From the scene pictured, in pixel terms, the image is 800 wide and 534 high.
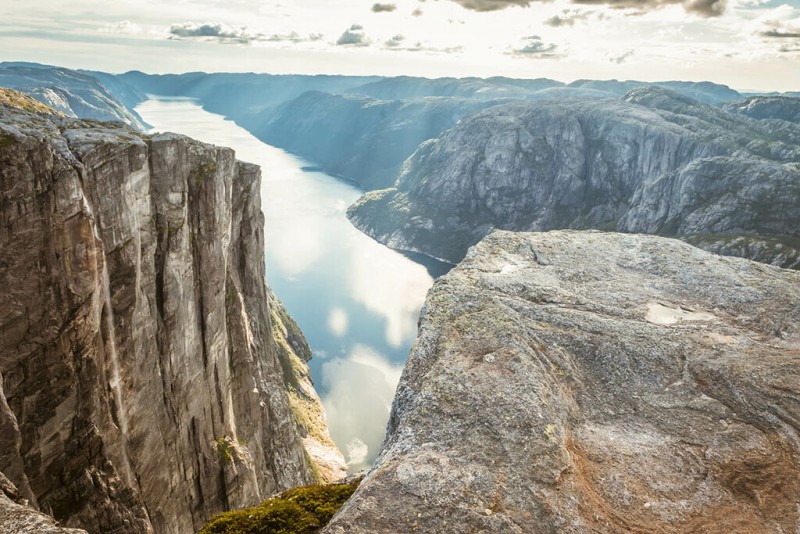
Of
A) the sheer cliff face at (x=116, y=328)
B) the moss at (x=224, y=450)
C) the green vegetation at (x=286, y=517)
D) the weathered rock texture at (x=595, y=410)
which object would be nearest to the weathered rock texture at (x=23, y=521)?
the green vegetation at (x=286, y=517)

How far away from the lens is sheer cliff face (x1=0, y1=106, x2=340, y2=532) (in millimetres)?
27609

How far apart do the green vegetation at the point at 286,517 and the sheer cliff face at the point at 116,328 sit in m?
13.2

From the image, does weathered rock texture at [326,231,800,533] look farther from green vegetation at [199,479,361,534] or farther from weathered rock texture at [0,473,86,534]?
weathered rock texture at [0,473,86,534]

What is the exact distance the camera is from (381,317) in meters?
188

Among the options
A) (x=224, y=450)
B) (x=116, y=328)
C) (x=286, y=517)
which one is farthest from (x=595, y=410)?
(x=224, y=450)

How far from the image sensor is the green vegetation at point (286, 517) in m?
19.7

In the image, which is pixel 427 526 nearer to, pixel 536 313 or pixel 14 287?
pixel 536 313

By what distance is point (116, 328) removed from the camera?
3491 cm

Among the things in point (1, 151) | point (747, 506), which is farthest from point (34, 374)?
point (747, 506)

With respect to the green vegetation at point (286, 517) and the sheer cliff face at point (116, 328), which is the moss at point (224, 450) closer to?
the sheer cliff face at point (116, 328)

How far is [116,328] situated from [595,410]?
31.9 metres

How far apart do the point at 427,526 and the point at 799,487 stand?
14.0m

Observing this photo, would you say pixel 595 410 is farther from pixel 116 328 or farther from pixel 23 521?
pixel 116 328

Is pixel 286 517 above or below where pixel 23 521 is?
below
